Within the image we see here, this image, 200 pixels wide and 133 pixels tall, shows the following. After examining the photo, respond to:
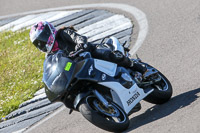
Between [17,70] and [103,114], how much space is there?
16.1 ft

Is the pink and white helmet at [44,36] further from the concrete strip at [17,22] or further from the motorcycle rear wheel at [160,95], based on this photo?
the concrete strip at [17,22]

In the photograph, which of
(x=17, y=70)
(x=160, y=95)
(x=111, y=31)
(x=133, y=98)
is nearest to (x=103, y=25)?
(x=111, y=31)

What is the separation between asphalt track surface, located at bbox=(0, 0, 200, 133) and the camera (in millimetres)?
5965

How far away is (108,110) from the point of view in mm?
6035

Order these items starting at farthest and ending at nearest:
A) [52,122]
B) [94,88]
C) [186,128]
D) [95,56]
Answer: [52,122]
[95,56]
[94,88]
[186,128]

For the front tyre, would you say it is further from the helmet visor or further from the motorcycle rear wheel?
the helmet visor

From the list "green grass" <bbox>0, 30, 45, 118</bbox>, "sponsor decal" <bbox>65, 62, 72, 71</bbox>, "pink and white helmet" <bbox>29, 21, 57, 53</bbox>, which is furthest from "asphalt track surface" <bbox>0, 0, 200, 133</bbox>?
"green grass" <bbox>0, 30, 45, 118</bbox>

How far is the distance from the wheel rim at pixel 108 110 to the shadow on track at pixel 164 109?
0.23m

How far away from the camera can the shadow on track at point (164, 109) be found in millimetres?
6281

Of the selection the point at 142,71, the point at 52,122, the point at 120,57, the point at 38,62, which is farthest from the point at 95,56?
the point at 38,62

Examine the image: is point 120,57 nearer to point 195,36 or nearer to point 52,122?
point 52,122

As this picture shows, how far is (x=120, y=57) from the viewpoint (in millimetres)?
6695

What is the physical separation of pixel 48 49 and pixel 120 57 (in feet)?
3.27

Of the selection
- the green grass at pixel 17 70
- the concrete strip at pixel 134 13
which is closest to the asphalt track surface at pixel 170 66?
the concrete strip at pixel 134 13
